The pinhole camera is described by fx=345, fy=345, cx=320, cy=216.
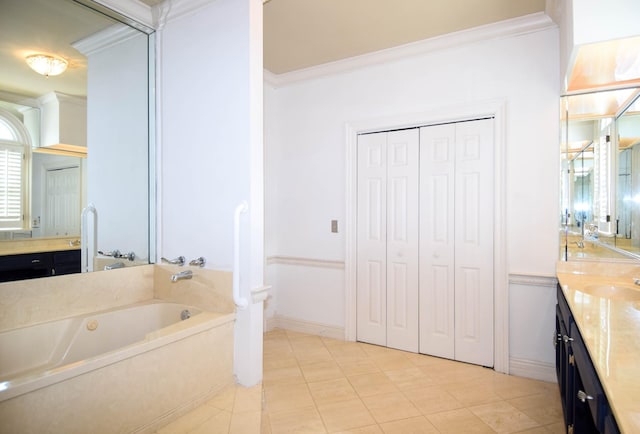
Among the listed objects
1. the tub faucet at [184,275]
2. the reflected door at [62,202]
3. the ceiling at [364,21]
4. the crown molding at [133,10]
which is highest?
the ceiling at [364,21]

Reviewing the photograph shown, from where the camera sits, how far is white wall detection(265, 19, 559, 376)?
249cm

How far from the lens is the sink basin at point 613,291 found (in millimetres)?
1905

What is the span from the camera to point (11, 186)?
6.04ft

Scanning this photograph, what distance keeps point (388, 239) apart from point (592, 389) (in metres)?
2.09

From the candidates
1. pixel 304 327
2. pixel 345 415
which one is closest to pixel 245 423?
pixel 345 415

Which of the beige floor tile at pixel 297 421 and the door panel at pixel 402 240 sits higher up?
the door panel at pixel 402 240

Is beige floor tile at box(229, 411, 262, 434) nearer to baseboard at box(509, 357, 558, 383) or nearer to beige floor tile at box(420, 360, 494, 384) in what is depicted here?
beige floor tile at box(420, 360, 494, 384)

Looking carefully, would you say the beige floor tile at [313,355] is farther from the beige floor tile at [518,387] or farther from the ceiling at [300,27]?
the ceiling at [300,27]

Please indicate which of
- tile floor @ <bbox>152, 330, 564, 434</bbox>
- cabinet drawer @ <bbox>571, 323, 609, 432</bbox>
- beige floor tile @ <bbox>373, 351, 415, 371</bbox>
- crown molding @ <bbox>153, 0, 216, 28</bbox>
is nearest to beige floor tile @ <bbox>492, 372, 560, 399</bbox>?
tile floor @ <bbox>152, 330, 564, 434</bbox>

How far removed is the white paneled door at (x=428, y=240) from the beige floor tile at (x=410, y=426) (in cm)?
95

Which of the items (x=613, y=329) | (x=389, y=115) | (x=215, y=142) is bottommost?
(x=613, y=329)

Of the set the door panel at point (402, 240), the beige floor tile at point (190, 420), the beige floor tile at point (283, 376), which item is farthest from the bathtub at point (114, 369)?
the door panel at point (402, 240)

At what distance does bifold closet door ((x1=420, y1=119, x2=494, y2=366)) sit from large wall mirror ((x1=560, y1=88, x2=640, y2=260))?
491 millimetres

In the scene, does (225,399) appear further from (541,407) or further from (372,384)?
(541,407)
